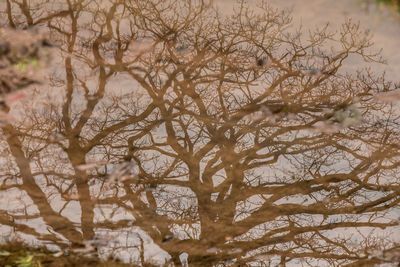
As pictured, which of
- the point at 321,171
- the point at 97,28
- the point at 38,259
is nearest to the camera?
the point at 38,259

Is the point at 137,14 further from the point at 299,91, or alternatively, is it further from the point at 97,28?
the point at 299,91

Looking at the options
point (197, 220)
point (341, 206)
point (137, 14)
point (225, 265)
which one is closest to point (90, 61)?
point (137, 14)

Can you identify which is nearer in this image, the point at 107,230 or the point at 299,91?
the point at 107,230

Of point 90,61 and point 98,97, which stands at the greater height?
point 90,61

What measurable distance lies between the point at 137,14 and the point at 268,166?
990 millimetres

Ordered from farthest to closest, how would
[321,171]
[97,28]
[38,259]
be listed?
[321,171] → [97,28] → [38,259]

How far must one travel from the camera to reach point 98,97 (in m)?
1.67

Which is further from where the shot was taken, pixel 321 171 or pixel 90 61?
pixel 321 171

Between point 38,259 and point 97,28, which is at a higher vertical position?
point 97,28

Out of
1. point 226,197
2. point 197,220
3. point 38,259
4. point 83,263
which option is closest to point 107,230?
point 83,263

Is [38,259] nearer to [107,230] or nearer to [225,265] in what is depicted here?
[107,230]


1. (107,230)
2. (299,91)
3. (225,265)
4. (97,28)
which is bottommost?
(225,265)

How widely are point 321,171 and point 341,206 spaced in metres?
0.22

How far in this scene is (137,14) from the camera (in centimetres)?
169
